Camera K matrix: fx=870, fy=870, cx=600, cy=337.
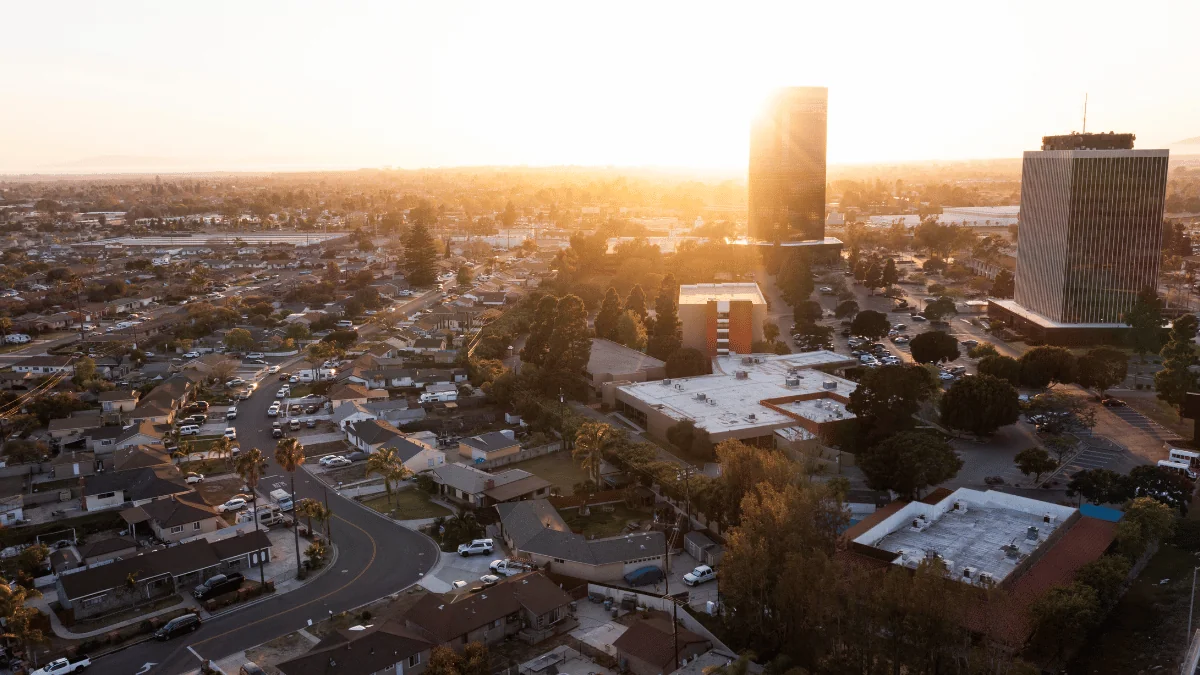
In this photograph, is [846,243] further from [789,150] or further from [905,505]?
[905,505]

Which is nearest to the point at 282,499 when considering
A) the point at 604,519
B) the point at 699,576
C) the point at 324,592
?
the point at 324,592

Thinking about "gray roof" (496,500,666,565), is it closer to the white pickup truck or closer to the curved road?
the curved road

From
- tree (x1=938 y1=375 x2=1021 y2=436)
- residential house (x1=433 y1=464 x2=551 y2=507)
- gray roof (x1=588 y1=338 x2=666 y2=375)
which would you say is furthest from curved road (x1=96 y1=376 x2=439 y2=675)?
tree (x1=938 y1=375 x2=1021 y2=436)

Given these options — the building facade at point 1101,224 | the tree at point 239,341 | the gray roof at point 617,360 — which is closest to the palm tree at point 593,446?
the gray roof at point 617,360

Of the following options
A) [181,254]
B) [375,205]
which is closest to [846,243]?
[181,254]

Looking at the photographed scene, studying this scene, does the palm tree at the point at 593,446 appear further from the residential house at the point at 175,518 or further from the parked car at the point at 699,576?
the residential house at the point at 175,518
